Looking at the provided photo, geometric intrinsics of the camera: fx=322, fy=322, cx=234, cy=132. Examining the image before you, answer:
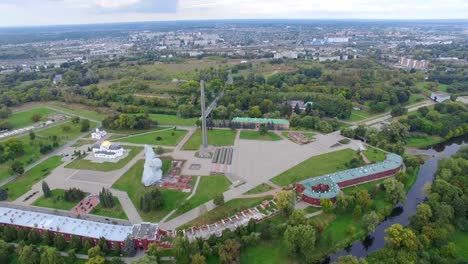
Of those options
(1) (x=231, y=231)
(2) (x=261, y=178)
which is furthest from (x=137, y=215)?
(2) (x=261, y=178)

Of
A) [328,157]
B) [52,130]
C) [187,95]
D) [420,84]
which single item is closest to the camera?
[328,157]

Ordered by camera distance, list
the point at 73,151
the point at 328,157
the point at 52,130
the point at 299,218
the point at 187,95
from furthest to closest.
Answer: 1. the point at 187,95
2. the point at 52,130
3. the point at 73,151
4. the point at 328,157
5. the point at 299,218

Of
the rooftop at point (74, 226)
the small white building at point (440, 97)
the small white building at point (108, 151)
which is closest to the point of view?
the rooftop at point (74, 226)

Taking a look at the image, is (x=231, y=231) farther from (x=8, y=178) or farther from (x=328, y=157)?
(x=8, y=178)

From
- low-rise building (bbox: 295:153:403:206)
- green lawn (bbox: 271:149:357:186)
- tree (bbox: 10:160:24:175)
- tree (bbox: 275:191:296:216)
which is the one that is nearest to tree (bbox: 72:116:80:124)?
tree (bbox: 10:160:24:175)

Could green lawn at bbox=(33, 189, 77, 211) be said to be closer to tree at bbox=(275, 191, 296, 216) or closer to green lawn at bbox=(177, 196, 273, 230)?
green lawn at bbox=(177, 196, 273, 230)

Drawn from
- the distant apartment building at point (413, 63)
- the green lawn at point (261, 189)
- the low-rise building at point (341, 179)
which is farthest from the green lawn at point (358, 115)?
the distant apartment building at point (413, 63)

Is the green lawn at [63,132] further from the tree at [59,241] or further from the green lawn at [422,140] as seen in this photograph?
the green lawn at [422,140]
